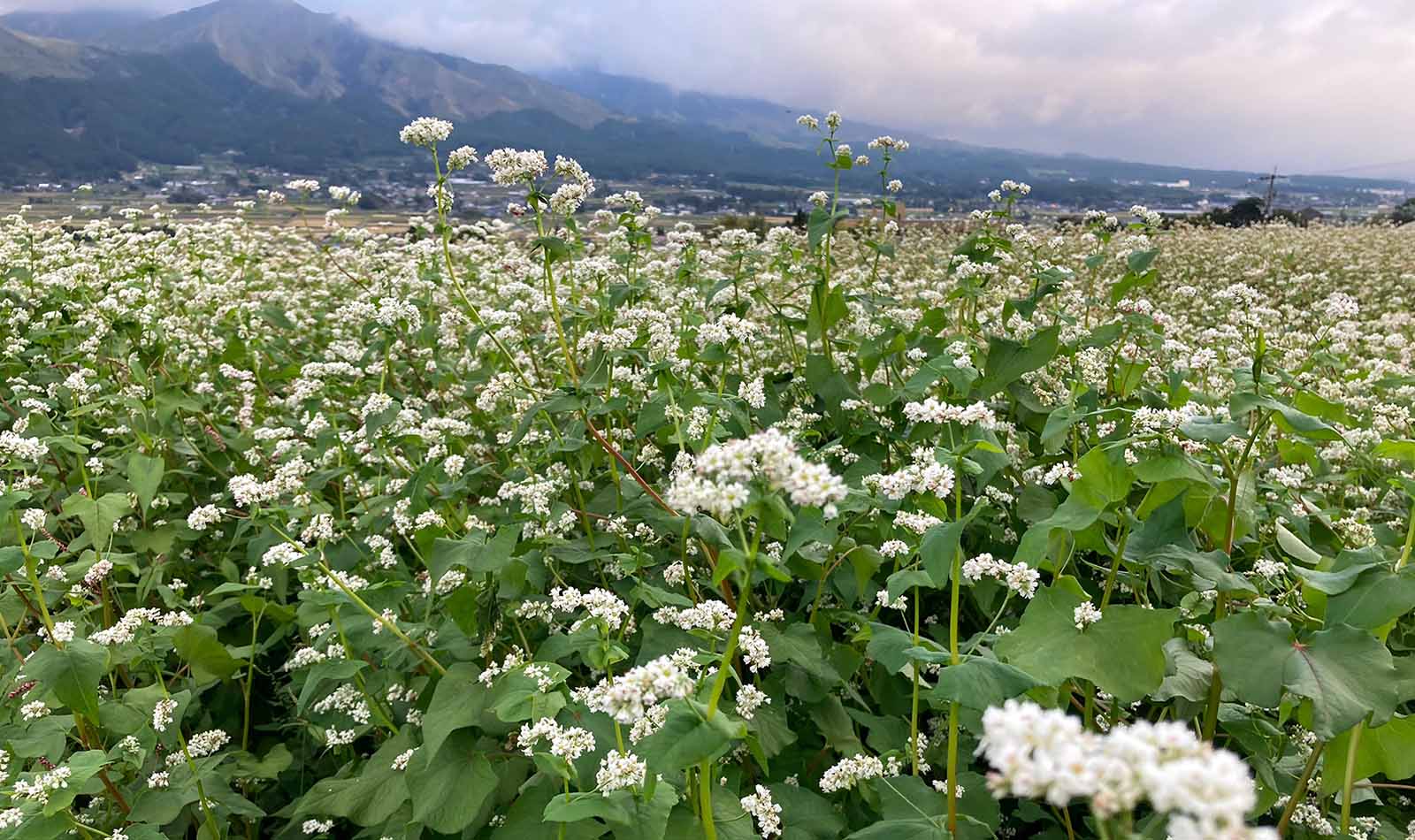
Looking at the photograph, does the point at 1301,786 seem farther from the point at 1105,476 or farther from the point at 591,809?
the point at 591,809

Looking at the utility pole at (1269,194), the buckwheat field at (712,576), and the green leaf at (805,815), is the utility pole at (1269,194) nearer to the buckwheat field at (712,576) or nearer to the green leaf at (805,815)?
the buckwheat field at (712,576)

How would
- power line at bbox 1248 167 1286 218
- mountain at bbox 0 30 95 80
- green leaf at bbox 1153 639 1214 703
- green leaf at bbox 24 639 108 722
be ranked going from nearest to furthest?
green leaf at bbox 1153 639 1214 703, green leaf at bbox 24 639 108 722, power line at bbox 1248 167 1286 218, mountain at bbox 0 30 95 80

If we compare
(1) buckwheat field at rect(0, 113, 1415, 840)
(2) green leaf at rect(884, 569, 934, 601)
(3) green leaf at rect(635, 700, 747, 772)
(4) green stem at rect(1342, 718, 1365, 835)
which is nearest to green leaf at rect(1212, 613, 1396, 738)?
(1) buckwheat field at rect(0, 113, 1415, 840)

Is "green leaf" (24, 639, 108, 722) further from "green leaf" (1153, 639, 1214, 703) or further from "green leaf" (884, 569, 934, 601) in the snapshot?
"green leaf" (1153, 639, 1214, 703)

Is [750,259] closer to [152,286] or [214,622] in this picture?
[214,622]

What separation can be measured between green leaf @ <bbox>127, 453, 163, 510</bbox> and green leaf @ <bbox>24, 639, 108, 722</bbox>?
1657mm

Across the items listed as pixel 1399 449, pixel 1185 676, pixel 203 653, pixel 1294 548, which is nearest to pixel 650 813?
pixel 1185 676

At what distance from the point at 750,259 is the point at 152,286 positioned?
6.12 metres

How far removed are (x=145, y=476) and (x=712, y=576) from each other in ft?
12.8

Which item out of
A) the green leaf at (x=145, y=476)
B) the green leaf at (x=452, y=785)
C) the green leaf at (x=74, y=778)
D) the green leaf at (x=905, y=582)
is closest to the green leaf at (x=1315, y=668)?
the green leaf at (x=905, y=582)

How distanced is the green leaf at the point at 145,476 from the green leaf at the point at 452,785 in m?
3.08

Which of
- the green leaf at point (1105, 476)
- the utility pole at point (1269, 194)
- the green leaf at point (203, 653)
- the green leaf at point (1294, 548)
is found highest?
the utility pole at point (1269, 194)

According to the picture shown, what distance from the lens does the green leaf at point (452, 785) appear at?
9.12 feet

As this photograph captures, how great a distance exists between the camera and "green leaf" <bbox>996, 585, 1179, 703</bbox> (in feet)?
7.39
